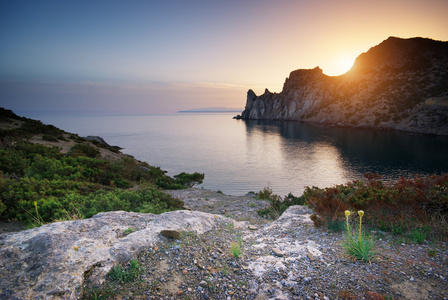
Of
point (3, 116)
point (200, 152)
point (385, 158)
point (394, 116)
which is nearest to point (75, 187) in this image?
point (3, 116)

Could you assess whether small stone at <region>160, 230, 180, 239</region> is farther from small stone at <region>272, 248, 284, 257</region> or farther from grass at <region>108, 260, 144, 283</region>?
small stone at <region>272, 248, 284, 257</region>

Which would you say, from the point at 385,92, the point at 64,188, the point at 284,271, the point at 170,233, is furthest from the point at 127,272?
the point at 385,92

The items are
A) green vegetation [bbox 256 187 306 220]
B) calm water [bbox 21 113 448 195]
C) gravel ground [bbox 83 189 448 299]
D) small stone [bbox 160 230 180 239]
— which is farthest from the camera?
calm water [bbox 21 113 448 195]

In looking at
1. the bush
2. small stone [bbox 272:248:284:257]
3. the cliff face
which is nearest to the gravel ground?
small stone [bbox 272:248:284:257]

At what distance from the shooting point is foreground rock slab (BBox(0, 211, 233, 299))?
3.56 metres

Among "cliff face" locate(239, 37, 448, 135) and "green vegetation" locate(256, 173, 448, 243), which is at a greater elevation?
"cliff face" locate(239, 37, 448, 135)

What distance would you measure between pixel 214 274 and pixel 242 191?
24476 mm

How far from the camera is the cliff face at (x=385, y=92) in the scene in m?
83.1

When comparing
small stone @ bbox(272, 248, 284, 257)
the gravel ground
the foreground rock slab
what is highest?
the foreground rock slab

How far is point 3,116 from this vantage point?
34.1 m

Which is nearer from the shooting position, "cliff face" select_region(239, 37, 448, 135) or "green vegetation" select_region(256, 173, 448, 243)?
"green vegetation" select_region(256, 173, 448, 243)

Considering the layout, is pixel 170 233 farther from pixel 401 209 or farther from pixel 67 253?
pixel 401 209

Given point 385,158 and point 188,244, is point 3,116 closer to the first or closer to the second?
point 188,244

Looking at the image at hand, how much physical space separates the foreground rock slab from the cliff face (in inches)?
4042
